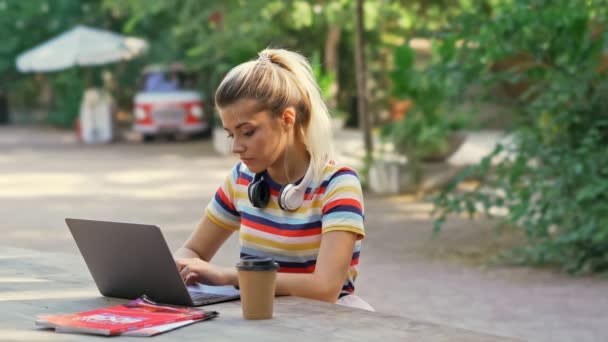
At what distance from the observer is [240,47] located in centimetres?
1873

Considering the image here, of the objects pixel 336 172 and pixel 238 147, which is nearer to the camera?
pixel 238 147

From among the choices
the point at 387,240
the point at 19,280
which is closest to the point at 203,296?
the point at 19,280

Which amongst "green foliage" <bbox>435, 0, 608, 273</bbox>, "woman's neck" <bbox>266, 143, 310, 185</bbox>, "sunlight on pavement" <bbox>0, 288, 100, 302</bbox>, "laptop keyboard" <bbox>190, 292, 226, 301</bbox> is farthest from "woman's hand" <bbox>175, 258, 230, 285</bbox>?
"green foliage" <bbox>435, 0, 608, 273</bbox>

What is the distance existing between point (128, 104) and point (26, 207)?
1864 centimetres

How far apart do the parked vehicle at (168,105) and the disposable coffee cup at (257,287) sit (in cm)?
2162

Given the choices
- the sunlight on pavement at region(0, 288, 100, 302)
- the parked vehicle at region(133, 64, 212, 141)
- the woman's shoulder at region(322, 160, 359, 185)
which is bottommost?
the parked vehicle at region(133, 64, 212, 141)

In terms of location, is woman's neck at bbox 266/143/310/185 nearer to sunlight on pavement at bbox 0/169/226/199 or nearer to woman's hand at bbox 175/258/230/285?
woman's hand at bbox 175/258/230/285

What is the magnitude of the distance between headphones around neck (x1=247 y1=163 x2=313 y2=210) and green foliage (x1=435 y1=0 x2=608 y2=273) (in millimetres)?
4799

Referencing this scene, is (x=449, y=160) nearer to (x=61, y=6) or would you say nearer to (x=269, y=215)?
(x=269, y=215)

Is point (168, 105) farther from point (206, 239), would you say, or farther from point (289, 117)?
point (289, 117)

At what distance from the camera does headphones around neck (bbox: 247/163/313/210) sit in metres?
3.27

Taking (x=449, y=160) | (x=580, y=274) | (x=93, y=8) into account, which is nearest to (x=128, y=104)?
(x=93, y=8)

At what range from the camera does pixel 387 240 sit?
33.2ft

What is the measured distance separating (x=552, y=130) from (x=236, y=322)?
6255 millimetres
